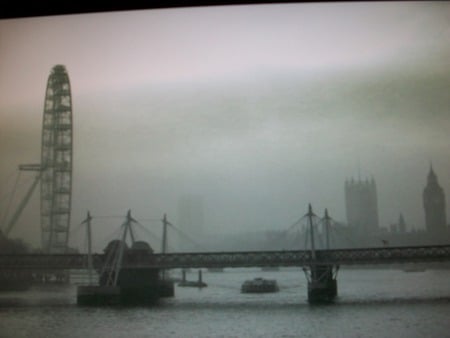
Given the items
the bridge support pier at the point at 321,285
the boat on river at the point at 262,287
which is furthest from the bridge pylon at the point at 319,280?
the boat on river at the point at 262,287

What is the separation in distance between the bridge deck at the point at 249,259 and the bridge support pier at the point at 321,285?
10.2 inches

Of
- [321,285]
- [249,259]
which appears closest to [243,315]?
[321,285]

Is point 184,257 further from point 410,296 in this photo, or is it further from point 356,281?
point 410,296

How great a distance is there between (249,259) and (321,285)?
468 centimetres

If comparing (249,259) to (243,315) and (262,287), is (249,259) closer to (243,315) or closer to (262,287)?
(262,287)

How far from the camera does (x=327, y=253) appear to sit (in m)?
19.8

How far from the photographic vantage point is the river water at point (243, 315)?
44.5ft

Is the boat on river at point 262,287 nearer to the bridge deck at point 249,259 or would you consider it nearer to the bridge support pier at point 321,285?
the bridge deck at point 249,259

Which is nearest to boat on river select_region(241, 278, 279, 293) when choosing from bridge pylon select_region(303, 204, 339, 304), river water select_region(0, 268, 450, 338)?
river water select_region(0, 268, 450, 338)

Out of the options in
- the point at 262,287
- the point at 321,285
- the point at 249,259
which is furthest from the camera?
the point at 249,259

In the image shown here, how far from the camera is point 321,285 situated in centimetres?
1825

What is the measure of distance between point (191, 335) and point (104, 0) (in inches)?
299

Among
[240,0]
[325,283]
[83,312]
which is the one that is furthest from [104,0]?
[325,283]

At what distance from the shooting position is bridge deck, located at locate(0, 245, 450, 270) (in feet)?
62.2
